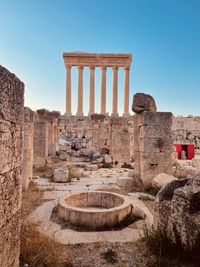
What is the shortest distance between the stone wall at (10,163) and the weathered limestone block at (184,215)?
212 cm

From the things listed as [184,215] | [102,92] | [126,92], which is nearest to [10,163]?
[184,215]

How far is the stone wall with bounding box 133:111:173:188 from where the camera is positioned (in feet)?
24.1

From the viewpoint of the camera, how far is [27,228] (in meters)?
3.66

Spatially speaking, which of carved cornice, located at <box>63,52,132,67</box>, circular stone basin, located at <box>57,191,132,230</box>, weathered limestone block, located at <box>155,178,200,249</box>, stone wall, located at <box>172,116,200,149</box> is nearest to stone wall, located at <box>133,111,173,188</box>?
circular stone basin, located at <box>57,191,132,230</box>

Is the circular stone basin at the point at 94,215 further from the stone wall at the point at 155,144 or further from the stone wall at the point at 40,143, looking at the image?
the stone wall at the point at 40,143

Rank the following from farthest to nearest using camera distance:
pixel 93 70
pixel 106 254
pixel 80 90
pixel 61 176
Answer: pixel 80 90
pixel 93 70
pixel 61 176
pixel 106 254

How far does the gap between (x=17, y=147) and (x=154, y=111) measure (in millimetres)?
5982

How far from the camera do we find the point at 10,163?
90.2 inches

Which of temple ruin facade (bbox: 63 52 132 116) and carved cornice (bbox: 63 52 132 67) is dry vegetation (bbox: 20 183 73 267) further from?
carved cornice (bbox: 63 52 132 67)

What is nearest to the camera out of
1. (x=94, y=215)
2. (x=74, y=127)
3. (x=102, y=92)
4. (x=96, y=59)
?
(x=94, y=215)

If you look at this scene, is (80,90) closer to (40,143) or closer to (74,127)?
(74,127)

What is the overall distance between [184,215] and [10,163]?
2.36 meters

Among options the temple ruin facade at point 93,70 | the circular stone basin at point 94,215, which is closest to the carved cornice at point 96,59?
the temple ruin facade at point 93,70

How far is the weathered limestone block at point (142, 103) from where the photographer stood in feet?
24.4
